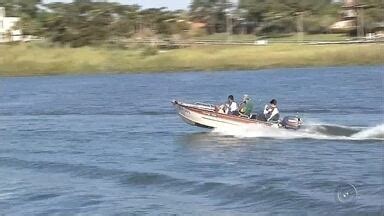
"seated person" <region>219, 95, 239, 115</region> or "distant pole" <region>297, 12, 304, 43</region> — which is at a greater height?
"distant pole" <region>297, 12, 304, 43</region>

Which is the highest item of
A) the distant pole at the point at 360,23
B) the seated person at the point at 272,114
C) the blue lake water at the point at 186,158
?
the distant pole at the point at 360,23

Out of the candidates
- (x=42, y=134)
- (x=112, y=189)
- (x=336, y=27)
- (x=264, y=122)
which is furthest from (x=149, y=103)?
(x=336, y=27)

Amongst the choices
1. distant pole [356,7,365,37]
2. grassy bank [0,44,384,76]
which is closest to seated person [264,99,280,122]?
grassy bank [0,44,384,76]

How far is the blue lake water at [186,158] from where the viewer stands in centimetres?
2136

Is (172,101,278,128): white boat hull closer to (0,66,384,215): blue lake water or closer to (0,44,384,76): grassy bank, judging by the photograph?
(0,66,384,215): blue lake water

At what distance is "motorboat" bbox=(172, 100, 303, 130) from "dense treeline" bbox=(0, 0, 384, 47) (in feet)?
263

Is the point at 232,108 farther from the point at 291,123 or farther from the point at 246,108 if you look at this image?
the point at 291,123

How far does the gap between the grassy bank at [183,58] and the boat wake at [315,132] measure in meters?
49.6

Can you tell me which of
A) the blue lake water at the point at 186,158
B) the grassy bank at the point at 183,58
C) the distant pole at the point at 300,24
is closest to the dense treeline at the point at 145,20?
the distant pole at the point at 300,24

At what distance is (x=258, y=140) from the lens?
3294 cm

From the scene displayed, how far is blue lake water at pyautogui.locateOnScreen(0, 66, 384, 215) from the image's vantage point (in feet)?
70.1

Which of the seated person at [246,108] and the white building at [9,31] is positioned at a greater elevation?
the white building at [9,31]

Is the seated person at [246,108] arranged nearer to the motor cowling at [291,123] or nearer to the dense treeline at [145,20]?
the motor cowling at [291,123]

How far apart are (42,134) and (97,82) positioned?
37.7 meters
